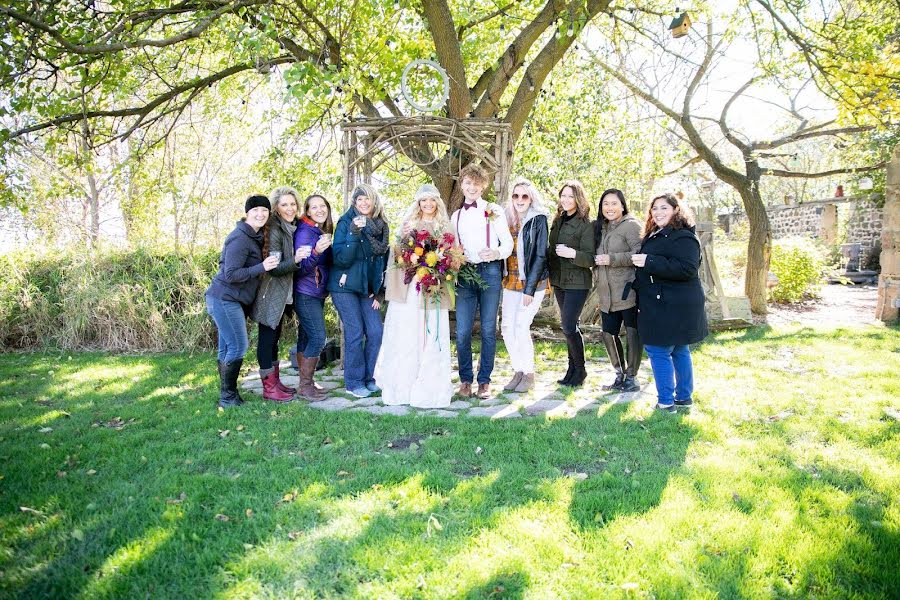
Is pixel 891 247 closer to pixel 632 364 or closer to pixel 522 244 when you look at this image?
pixel 632 364

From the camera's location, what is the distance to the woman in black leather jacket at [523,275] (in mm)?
5133

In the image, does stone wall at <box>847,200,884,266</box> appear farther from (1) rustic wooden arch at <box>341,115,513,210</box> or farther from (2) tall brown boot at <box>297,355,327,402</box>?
(2) tall brown boot at <box>297,355,327,402</box>

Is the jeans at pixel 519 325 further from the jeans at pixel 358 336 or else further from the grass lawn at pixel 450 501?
the jeans at pixel 358 336

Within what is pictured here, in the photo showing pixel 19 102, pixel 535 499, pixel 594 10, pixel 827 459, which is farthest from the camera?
pixel 594 10

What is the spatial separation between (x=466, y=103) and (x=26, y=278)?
22.7 feet

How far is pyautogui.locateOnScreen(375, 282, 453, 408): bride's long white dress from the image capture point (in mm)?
4926

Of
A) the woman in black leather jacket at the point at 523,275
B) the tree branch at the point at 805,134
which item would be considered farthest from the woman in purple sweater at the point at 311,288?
the tree branch at the point at 805,134

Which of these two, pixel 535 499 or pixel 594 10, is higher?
pixel 594 10

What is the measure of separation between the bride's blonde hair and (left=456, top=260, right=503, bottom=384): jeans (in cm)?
50

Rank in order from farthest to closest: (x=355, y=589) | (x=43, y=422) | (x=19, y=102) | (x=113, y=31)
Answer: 1. (x=19, y=102)
2. (x=113, y=31)
3. (x=43, y=422)
4. (x=355, y=589)

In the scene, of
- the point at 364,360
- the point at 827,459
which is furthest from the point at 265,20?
the point at 827,459

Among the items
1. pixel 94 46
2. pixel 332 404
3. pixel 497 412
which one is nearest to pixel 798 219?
pixel 497 412

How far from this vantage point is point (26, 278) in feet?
27.7

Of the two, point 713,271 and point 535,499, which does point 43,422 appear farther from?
point 713,271
